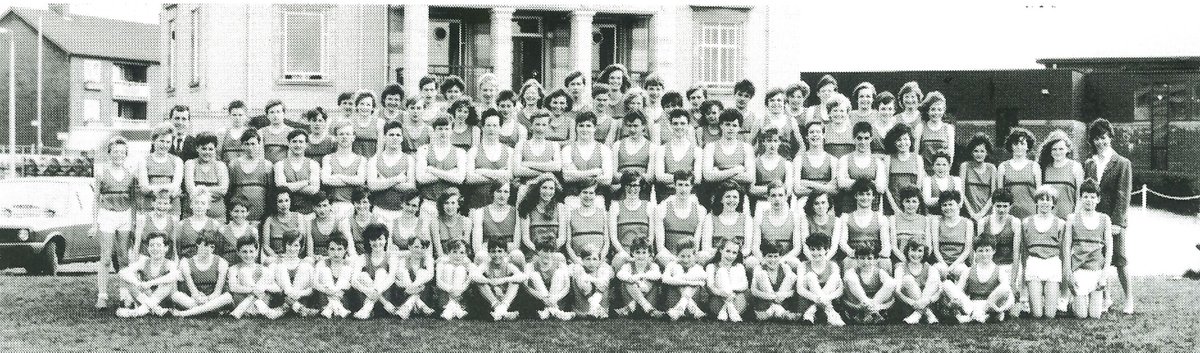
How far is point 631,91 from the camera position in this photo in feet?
32.4

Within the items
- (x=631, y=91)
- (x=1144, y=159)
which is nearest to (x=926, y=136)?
(x=631, y=91)

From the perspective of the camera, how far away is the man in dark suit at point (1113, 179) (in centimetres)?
912

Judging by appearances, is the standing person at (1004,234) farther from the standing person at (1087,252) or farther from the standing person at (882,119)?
the standing person at (882,119)

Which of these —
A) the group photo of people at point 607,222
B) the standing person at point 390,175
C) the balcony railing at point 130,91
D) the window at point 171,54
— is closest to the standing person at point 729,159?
the group photo of people at point 607,222

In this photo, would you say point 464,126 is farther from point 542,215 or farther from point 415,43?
point 415,43

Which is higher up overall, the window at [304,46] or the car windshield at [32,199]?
the window at [304,46]

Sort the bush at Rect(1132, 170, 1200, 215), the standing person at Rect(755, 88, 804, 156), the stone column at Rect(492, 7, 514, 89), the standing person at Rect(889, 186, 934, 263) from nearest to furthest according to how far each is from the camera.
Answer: the standing person at Rect(889, 186, 934, 263), the standing person at Rect(755, 88, 804, 156), the stone column at Rect(492, 7, 514, 89), the bush at Rect(1132, 170, 1200, 215)

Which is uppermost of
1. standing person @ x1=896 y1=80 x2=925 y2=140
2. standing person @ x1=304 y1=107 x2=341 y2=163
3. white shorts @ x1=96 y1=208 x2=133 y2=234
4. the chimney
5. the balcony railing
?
the chimney

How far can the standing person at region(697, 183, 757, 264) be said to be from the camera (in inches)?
346

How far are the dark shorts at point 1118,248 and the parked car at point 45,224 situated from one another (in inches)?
414

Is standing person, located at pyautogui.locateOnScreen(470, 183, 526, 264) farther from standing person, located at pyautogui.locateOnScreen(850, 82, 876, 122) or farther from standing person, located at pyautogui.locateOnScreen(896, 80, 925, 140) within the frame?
standing person, located at pyautogui.locateOnScreen(896, 80, 925, 140)

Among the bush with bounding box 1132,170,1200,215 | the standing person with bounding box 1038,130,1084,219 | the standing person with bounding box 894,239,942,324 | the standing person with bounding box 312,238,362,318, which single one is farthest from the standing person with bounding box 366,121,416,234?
the bush with bounding box 1132,170,1200,215

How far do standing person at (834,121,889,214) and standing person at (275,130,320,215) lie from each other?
13.3ft

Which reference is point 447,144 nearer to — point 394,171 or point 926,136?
point 394,171
